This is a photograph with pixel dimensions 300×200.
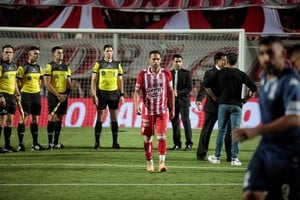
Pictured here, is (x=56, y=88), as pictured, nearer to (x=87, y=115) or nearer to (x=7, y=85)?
(x=7, y=85)

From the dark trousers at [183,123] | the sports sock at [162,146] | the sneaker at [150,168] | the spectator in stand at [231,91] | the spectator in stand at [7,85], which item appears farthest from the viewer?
the dark trousers at [183,123]

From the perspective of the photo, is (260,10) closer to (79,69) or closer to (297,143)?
(79,69)

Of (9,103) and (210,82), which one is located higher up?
(210,82)

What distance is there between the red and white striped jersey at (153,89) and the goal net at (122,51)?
9.62 metres

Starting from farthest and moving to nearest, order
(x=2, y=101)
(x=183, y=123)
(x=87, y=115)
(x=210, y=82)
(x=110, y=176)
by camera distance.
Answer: (x=87, y=115)
(x=183, y=123)
(x=2, y=101)
(x=210, y=82)
(x=110, y=176)

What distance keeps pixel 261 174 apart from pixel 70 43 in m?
19.1

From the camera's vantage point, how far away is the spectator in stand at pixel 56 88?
16.0 meters

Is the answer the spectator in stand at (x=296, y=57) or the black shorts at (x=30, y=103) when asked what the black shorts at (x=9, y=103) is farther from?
the spectator in stand at (x=296, y=57)

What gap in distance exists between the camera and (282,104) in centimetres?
620

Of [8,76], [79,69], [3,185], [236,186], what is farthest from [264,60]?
[79,69]

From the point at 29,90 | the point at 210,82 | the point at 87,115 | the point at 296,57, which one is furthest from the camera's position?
the point at 87,115

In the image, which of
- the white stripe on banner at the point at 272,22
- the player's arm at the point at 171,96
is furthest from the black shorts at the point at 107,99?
the white stripe on banner at the point at 272,22

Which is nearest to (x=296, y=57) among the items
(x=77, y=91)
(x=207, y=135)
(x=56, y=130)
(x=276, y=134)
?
(x=276, y=134)

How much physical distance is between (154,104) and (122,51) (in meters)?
Answer: 11.3
